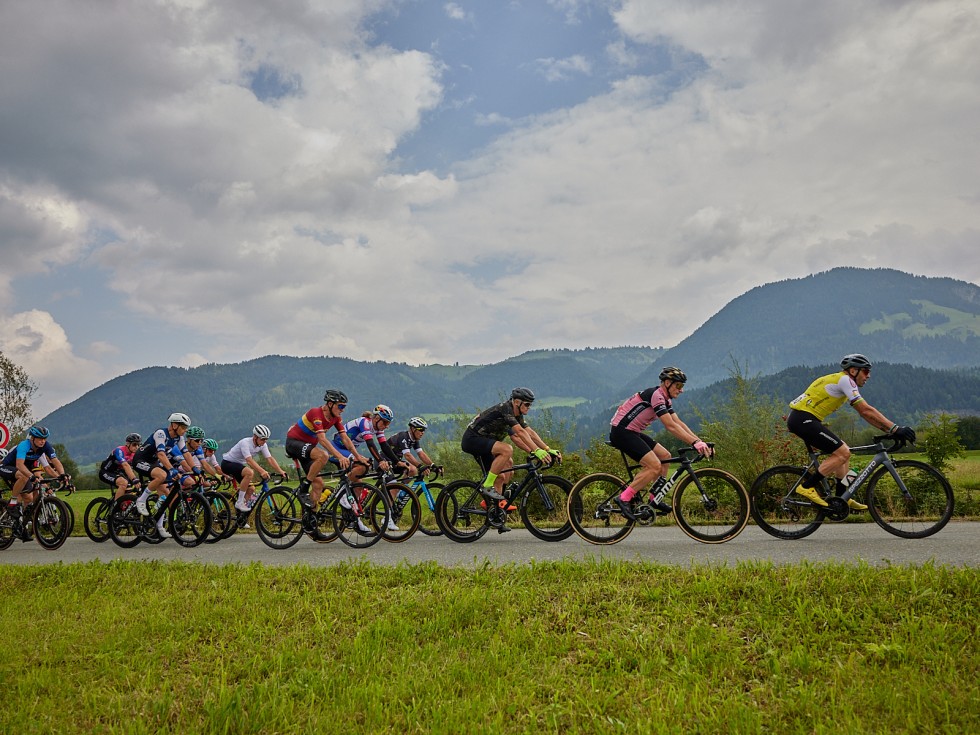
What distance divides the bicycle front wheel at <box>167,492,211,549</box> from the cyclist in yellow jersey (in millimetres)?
9263

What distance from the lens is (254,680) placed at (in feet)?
16.0

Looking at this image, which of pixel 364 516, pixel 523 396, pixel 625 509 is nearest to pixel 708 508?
pixel 625 509

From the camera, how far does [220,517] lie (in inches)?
475

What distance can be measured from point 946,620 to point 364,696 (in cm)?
425

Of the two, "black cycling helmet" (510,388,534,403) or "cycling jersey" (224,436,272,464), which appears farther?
"cycling jersey" (224,436,272,464)

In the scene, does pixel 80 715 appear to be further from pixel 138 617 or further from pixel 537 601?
pixel 537 601

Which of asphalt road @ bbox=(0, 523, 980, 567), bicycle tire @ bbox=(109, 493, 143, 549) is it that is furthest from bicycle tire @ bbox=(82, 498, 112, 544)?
asphalt road @ bbox=(0, 523, 980, 567)

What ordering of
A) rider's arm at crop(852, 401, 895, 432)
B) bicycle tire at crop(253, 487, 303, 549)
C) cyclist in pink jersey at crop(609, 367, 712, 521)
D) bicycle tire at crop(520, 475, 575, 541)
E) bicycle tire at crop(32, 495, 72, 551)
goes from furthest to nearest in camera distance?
1. bicycle tire at crop(32, 495, 72, 551)
2. bicycle tire at crop(253, 487, 303, 549)
3. bicycle tire at crop(520, 475, 575, 541)
4. cyclist in pink jersey at crop(609, 367, 712, 521)
5. rider's arm at crop(852, 401, 895, 432)

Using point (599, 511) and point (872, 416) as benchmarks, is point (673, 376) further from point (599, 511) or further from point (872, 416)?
point (872, 416)

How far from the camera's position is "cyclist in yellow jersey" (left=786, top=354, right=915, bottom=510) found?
8641mm

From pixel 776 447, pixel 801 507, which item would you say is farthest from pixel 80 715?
pixel 776 447

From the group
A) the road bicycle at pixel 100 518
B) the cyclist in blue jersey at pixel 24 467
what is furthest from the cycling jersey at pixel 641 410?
the cyclist in blue jersey at pixel 24 467

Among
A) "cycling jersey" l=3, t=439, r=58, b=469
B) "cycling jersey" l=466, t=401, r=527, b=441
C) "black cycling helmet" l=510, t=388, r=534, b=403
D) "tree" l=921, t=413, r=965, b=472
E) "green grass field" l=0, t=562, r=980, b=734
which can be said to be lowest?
"green grass field" l=0, t=562, r=980, b=734

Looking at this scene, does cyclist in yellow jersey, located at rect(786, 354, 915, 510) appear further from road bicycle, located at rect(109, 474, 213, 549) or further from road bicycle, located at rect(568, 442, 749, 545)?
road bicycle, located at rect(109, 474, 213, 549)
